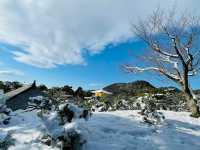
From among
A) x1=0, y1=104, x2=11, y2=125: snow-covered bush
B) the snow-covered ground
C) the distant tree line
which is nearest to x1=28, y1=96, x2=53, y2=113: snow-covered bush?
the snow-covered ground

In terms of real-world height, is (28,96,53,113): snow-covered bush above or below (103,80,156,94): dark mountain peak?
below

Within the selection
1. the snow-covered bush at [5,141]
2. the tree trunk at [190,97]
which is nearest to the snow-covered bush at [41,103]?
the snow-covered bush at [5,141]

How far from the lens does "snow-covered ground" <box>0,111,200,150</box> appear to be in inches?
303

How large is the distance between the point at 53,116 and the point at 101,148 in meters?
1.42

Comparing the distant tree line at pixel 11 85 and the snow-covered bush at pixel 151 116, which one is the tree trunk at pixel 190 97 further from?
the distant tree line at pixel 11 85

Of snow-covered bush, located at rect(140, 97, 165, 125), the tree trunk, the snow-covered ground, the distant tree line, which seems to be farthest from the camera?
the distant tree line

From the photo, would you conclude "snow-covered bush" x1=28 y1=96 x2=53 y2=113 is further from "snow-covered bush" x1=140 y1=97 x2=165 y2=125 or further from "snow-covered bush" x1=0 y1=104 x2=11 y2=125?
"snow-covered bush" x1=140 y1=97 x2=165 y2=125

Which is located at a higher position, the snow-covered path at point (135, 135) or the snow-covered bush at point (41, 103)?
the snow-covered bush at point (41, 103)

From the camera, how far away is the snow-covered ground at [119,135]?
7.69m

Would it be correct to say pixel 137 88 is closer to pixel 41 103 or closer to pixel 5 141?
pixel 41 103

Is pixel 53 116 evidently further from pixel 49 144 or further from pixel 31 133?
pixel 31 133

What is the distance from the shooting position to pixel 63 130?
6941 mm

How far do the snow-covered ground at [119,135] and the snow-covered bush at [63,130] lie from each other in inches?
13.3

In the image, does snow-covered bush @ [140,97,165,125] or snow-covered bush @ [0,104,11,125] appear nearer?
snow-covered bush @ [0,104,11,125]
